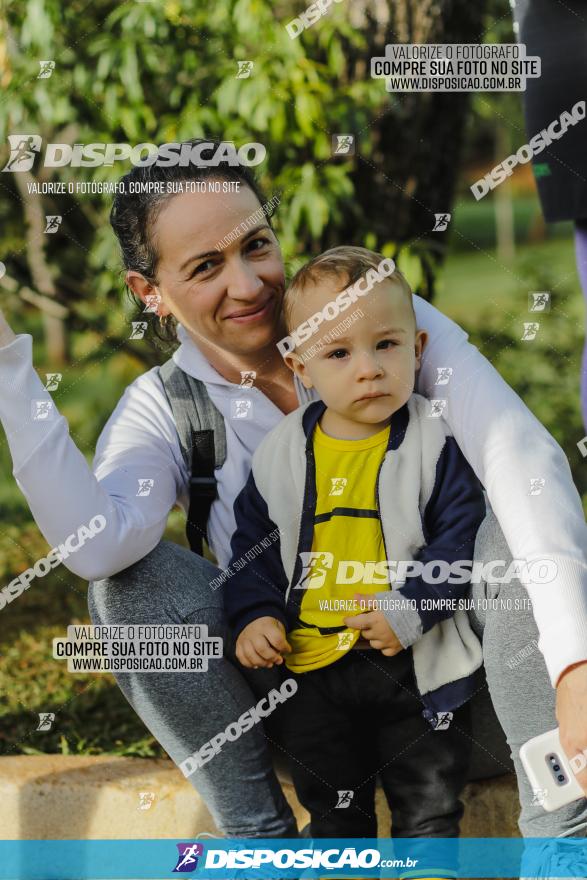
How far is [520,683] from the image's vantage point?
181cm

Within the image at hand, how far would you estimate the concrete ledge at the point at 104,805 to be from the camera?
2332mm

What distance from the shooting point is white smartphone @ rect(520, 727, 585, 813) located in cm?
177

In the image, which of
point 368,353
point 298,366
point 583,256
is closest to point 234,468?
point 298,366

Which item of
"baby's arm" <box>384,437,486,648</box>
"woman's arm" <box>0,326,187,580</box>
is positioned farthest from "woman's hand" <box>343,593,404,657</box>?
"woman's arm" <box>0,326,187,580</box>

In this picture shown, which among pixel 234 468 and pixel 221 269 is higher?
pixel 221 269

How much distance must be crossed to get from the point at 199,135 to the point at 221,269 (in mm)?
1085

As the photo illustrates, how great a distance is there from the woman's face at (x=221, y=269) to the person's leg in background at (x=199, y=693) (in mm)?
426

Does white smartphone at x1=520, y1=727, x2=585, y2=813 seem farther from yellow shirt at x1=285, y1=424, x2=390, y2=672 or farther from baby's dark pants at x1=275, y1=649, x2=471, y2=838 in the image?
yellow shirt at x1=285, y1=424, x2=390, y2=672

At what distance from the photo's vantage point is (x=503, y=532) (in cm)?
186

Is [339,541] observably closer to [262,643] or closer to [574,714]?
[262,643]

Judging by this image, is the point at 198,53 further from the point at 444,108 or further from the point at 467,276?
the point at 467,276

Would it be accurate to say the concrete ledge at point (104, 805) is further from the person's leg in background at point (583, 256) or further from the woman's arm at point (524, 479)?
the person's leg in background at point (583, 256)

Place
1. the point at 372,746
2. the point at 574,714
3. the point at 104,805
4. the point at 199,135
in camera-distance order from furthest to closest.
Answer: the point at 199,135
the point at 104,805
the point at 372,746
the point at 574,714

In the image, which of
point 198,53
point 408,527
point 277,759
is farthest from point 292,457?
point 198,53
